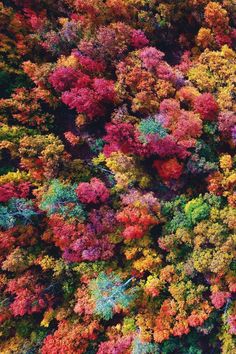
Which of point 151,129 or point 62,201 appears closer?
point 62,201

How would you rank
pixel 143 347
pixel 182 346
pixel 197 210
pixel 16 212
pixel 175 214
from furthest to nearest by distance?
pixel 175 214
pixel 182 346
pixel 197 210
pixel 16 212
pixel 143 347

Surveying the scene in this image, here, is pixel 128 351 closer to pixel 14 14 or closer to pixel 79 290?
pixel 79 290

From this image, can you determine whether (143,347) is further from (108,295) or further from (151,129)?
(151,129)

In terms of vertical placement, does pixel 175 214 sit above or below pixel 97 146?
below

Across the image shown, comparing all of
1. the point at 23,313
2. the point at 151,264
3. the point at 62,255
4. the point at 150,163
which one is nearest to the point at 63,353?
the point at 23,313

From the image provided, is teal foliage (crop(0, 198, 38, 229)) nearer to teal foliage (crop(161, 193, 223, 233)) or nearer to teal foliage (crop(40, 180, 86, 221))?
teal foliage (crop(40, 180, 86, 221))

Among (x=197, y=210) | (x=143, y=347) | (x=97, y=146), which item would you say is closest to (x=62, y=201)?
(x=97, y=146)

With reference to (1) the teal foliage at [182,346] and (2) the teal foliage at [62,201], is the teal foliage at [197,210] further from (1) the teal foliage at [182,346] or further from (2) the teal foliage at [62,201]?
(1) the teal foliage at [182,346]

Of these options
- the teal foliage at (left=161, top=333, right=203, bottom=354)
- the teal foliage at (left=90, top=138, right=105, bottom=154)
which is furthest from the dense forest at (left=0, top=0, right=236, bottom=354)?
the teal foliage at (left=90, top=138, right=105, bottom=154)
